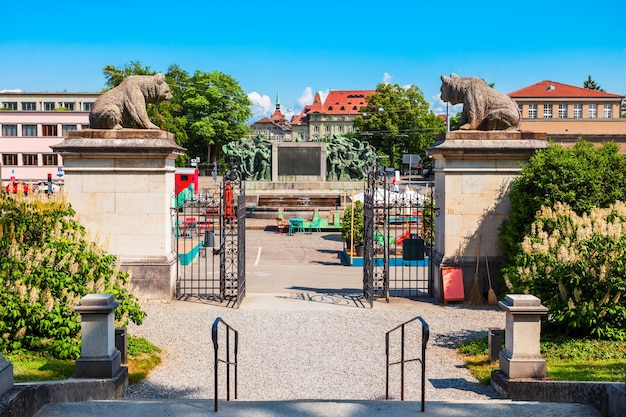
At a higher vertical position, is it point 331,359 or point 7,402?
point 7,402

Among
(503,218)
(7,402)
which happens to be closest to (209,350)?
(7,402)

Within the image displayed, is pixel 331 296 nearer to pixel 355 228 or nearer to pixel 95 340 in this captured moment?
pixel 95 340

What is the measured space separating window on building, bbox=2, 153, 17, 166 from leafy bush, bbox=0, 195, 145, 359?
53.9 m

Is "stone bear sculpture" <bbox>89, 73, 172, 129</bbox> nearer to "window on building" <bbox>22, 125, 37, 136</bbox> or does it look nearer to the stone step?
the stone step

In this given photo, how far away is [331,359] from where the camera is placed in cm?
916

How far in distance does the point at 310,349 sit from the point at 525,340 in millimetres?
3210

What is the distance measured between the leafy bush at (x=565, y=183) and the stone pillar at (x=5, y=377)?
851cm

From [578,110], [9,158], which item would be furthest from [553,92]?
[9,158]

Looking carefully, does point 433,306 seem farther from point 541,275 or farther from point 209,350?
point 209,350

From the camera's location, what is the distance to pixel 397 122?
8519 cm

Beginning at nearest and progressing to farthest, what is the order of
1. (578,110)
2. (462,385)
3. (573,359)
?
1. (462,385)
2. (573,359)
3. (578,110)

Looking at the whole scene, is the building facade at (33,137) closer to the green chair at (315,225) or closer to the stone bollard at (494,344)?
the green chair at (315,225)

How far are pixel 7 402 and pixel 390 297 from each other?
934 cm

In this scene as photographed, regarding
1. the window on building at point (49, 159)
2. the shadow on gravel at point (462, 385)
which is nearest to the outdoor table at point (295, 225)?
the shadow on gravel at point (462, 385)
